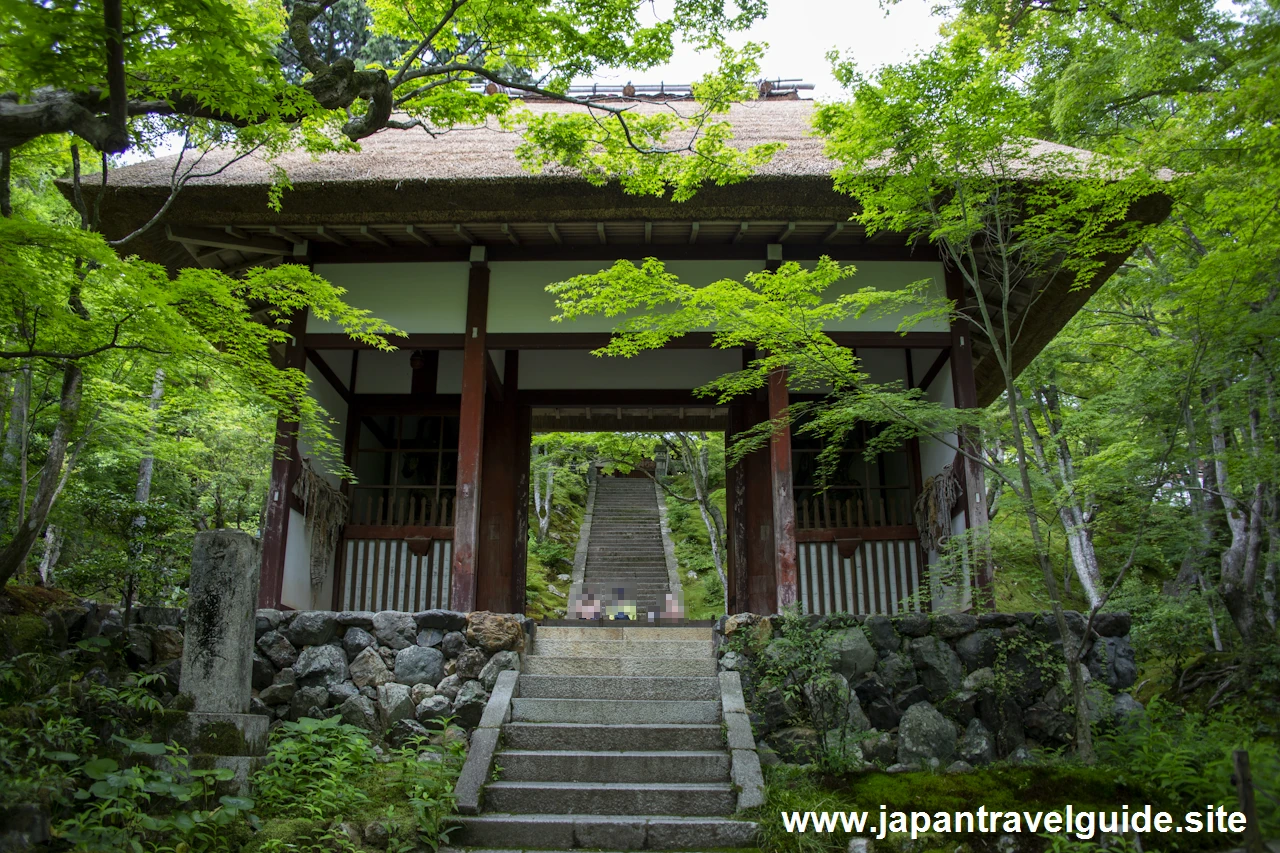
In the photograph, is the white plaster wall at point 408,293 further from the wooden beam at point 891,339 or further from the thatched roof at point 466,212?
the wooden beam at point 891,339

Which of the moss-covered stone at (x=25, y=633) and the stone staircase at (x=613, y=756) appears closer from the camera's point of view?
the stone staircase at (x=613, y=756)

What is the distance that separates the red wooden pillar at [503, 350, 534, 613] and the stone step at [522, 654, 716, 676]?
9.81 ft

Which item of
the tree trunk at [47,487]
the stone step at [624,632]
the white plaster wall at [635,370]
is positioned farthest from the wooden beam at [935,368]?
the tree trunk at [47,487]

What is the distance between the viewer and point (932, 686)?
625cm

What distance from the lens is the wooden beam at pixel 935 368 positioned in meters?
8.48

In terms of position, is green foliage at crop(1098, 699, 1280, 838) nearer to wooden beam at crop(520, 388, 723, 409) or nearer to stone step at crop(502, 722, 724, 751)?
stone step at crop(502, 722, 724, 751)

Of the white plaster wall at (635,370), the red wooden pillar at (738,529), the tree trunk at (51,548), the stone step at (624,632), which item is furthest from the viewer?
the tree trunk at (51,548)

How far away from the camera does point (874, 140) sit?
5.64 metres

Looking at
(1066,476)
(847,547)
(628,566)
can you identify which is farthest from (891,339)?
(628,566)

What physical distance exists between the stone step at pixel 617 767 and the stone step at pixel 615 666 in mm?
1214

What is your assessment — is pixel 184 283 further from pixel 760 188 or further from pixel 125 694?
pixel 760 188

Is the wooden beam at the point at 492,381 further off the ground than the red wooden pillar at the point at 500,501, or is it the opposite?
the wooden beam at the point at 492,381

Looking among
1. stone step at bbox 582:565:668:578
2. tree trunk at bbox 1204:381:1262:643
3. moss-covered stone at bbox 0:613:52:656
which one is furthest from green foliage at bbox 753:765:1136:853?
stone step at bbox 582:565:668:578

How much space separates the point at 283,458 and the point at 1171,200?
775 centimetres
